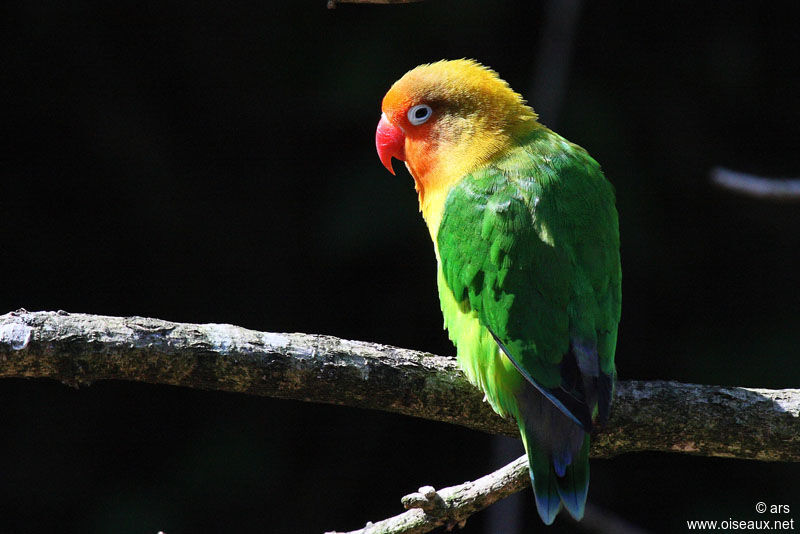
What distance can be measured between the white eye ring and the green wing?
0.30m

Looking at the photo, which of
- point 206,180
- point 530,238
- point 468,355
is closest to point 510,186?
point 530,238

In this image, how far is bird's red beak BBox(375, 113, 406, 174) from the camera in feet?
8.71


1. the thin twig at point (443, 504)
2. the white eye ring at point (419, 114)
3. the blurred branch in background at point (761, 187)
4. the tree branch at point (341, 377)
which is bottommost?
the thin twig at point (443, 504)

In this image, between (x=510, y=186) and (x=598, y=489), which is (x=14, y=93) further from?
(x=598, y=489)

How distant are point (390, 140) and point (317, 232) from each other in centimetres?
69

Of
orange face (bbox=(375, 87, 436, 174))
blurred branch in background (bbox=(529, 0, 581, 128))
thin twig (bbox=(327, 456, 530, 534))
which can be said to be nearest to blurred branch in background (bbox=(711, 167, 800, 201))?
blurred branch in background (bbox=(529, 0, 581, 128))

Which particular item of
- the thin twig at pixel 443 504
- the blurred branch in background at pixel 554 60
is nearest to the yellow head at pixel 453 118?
the blurred branch in background at pixel 554 60

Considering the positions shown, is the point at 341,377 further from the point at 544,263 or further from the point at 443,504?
the point at 544,263

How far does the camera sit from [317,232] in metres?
3.26

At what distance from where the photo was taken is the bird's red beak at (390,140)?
265 centimetres

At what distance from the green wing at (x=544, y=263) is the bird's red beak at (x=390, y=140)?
360mm

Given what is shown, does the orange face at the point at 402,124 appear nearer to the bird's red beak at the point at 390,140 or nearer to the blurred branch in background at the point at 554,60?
the bird's red beak at the point at 390,140

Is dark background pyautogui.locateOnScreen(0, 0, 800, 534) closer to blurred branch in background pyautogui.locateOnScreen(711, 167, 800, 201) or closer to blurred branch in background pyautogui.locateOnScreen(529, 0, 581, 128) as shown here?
blurred branch in background pyautogui.locateOnScreen(529, 0, 581, 128)

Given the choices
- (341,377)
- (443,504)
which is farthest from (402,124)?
(443,504)
